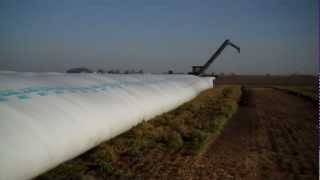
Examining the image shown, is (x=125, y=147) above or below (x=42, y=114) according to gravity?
below

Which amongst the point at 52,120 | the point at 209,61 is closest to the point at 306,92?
the point at 209,61

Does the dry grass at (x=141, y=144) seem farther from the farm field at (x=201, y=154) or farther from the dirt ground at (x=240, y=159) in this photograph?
the dirt ground at (x=240, y=159)

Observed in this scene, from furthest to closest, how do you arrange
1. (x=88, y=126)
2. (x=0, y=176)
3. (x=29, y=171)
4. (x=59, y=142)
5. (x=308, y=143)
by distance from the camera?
(x=308, y=143) < (x=88, y=126) < (x=59, y=142) < (x=29, y=171) < (x=0, y=176)

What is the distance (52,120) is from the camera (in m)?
6.73

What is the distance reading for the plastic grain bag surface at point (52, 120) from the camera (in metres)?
5.62

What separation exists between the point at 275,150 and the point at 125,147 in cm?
340

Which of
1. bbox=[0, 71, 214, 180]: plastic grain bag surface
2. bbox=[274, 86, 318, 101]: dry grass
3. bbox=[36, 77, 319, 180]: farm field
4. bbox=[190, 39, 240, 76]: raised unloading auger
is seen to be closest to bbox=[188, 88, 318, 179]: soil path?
bbox=[36, 77, 319, 180]: farm field

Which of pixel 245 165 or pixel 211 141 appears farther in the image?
pixel 211 141

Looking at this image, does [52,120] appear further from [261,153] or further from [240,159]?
[261,153]

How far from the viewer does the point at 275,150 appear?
30.3 feet

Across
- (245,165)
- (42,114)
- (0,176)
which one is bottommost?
(245,165)

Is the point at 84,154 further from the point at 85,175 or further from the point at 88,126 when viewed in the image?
the point at 85,175

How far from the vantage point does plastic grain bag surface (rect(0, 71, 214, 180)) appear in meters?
5.62

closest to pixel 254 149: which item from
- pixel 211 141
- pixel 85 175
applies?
pixel 211 141
